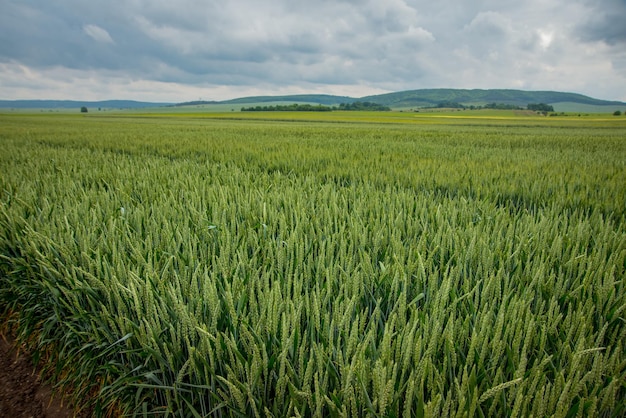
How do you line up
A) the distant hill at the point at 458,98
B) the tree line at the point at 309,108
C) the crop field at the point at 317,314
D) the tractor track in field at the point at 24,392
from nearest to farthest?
1. the crop field at the point at 317,314
2. the tractor track in field at the point at 24,392
3. the tree line at the point at 309,108
4. the distant hill at the point at 458,98

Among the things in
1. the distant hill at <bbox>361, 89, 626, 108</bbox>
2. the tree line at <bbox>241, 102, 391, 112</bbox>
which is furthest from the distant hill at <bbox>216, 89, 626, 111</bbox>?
the tree line at <bbox>241, 102, 391, 112</bbox>

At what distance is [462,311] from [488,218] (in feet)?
4.68

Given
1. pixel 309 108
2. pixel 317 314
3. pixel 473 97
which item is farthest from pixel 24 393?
pixel 473 97

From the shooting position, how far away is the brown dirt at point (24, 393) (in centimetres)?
182

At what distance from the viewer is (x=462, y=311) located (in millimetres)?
1397

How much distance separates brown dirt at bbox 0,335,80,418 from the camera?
5.96 ft

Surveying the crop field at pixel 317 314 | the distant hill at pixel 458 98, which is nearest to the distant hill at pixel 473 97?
the distant hill at pixel 458 98

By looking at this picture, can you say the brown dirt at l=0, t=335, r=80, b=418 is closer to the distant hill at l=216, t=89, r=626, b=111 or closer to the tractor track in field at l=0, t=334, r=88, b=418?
the tractor track in field at l=0, t=334, r=88, b=418

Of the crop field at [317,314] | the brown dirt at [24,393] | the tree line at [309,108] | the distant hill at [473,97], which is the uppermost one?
the distant hill at [473,97]

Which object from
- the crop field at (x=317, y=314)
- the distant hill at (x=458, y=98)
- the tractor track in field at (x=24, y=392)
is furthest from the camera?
the distant hill at (x=458, y=98)

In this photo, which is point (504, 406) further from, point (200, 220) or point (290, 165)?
point (290, 165)

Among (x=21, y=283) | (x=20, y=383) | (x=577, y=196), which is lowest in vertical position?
(x=20, y=383)

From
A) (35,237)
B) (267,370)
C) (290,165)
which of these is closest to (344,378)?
(267,370)

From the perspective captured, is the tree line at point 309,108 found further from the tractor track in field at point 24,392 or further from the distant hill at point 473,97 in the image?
the tractor track in field at point 24,392
